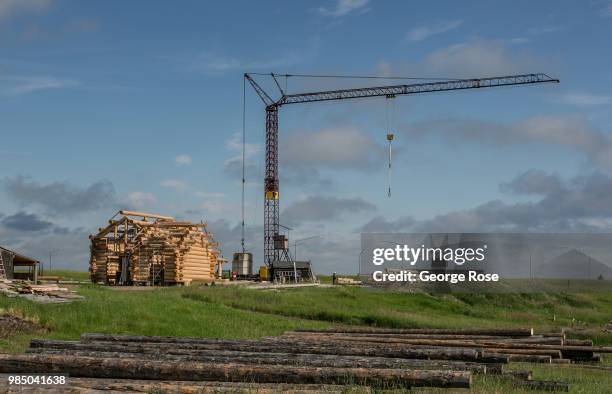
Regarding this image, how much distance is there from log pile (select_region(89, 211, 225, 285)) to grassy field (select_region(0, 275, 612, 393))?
33.5 feet

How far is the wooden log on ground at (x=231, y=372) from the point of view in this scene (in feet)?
40.3

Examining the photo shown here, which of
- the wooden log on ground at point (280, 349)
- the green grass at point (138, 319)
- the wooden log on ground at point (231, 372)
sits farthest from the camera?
the green grass at point (138, 319)

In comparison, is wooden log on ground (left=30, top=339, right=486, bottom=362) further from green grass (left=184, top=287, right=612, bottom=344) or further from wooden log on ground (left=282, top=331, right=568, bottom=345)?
green grass (left=184, top=287, right=612, bottom=344)

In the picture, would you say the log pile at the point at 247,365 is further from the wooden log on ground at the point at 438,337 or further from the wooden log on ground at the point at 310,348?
the wooden log on ground at the point at 438,337

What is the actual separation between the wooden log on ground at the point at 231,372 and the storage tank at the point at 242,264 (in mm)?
65002

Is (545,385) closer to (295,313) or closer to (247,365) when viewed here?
(247,365)

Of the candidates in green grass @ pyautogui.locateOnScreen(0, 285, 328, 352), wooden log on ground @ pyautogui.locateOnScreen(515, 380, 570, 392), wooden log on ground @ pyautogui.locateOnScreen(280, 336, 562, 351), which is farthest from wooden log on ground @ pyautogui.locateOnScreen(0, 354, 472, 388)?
green grass @ pyautogui.locateOnScreen(0, 285, 328, 352)

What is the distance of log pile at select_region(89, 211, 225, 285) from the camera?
54062 millimetres

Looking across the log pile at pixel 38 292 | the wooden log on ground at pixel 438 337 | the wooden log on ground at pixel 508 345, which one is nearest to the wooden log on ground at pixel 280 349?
the wooden log on ground at pixel 508 345

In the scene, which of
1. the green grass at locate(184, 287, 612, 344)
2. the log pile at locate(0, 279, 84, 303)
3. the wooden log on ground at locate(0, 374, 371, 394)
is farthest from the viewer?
the green grass at locate(184, 287, 612, 344)

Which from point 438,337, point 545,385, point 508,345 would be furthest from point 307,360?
point 438,337

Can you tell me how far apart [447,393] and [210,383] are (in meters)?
4.10

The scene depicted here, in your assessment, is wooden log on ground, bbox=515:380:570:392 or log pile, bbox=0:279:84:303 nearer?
wooden log on ground, bbox=515:380:570:392

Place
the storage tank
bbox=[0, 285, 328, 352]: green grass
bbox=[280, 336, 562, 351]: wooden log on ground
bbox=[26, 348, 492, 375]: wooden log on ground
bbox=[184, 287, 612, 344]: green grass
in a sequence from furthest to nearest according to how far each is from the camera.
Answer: the storage tank → bbox=[184, 287, 612, 344]: green grass → bbox=[0, 285, 328, 352]: green grass → bbox=[280, 336, 562, 351]: wooden log on ground → bbox=[26, 348, 492, 375]: wooden log on ground
